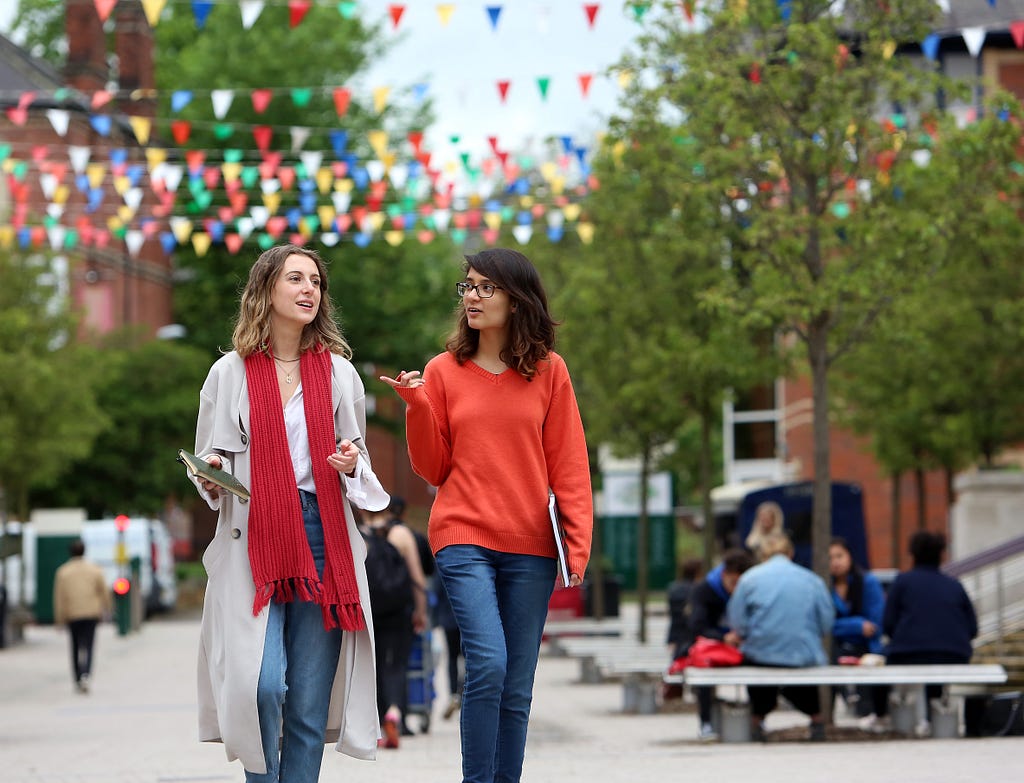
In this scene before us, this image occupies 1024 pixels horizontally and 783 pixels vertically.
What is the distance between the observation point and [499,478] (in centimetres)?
648

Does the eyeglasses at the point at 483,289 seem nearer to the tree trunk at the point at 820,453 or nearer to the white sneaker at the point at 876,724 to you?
the white sneaker at the point at 876,724

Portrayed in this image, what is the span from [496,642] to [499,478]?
0.57 m

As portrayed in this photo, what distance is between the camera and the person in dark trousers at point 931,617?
1327 centimetres

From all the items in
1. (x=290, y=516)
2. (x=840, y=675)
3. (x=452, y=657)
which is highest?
(x=290, y=516)

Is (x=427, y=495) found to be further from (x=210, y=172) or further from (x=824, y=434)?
(x=824, y=434)

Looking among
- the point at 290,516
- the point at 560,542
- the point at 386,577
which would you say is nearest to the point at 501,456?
the point at 560,542

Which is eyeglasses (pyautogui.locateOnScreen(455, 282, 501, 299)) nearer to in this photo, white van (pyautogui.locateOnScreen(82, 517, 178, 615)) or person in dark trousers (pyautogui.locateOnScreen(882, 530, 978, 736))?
person in dark trousers (pyautogui.locateOnScreen(882, 530, 978, 736))

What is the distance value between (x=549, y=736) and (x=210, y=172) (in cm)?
1314

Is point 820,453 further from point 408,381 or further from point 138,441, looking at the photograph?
point 138,441

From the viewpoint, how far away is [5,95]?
163 feet

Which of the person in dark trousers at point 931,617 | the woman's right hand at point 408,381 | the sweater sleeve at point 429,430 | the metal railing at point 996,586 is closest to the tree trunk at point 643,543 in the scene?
the metal railing at point 996,586

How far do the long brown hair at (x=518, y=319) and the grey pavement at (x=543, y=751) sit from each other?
12.6 ft

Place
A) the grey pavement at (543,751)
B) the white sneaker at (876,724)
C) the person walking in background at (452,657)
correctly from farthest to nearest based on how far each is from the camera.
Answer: the person walking in background at (452,657)
the white sneaker at (876,724)
the grey pavement at (543,751)

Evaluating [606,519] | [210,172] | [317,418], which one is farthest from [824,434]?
[606,519]
